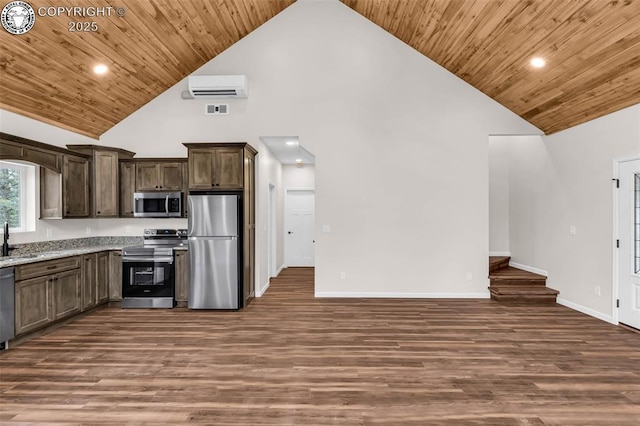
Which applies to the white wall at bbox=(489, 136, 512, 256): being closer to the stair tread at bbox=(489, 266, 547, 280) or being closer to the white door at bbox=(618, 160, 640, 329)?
the stair tread at bbox=(489, 266, 547, 280)

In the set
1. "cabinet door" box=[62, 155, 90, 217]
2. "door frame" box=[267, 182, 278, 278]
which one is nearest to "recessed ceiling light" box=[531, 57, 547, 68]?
"door frame" box=[267, 182, 278, 278]

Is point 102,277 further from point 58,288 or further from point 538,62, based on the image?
point 538,62

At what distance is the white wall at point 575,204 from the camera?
4340 millimetres

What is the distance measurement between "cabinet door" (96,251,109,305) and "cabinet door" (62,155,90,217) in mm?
725

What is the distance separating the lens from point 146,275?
507 centimetres

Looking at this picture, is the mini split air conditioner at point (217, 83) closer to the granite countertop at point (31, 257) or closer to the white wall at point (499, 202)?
the granite countertop at point (31, 257)

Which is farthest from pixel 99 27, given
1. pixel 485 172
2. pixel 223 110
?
pixel 485 172

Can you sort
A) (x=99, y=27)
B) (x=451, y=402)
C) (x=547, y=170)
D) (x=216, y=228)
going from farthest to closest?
(x=547, y=170) → (x=216, y=228) → (x=99, y=27) → (x=451, y=402)

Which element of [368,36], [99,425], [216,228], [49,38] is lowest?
[99,425]

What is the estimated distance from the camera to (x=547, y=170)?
5531 millimetres

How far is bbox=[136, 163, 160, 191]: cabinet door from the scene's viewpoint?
17.7 ft

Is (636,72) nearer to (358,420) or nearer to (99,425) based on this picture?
(358,420)

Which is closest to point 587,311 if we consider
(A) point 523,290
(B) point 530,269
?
(A) point 523,290

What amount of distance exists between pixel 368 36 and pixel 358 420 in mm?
5558
